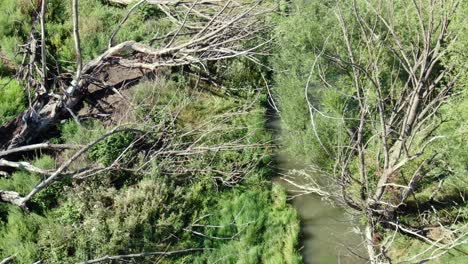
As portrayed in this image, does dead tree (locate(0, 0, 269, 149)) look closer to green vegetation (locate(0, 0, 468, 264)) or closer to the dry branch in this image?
green vegetation (locate(0, 0, 468, 264))

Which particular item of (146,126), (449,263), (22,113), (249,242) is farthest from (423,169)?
(22,113)

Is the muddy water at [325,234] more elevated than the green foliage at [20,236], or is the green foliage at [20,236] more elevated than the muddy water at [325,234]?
the green foliage at [20,236]

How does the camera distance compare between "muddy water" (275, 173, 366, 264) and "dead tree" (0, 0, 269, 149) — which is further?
"dead tree" (0, 0, 269, 149)

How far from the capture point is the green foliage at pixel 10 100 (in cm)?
852

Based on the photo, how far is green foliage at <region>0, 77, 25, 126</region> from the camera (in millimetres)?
8523

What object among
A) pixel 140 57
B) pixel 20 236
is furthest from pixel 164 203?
pixel 140 57

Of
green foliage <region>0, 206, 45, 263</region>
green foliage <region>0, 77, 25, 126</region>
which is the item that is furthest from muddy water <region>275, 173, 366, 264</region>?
green foliage <region>0, 77, 25, 126</region>

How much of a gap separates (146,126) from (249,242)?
8.38 feet

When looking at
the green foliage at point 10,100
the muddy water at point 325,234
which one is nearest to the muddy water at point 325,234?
the muddy water at point 325,234

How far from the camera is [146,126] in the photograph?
845 cm

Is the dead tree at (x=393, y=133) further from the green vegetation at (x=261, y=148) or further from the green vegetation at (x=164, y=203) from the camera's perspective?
the green vegetation at (x=164, y=203)

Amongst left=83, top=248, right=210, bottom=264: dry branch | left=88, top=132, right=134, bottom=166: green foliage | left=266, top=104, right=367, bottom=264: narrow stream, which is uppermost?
left=88, top=132, right=134, bottom=166: green foliage

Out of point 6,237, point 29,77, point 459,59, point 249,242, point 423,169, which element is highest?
point 459,59

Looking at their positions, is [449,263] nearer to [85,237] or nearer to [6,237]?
[85,237]
